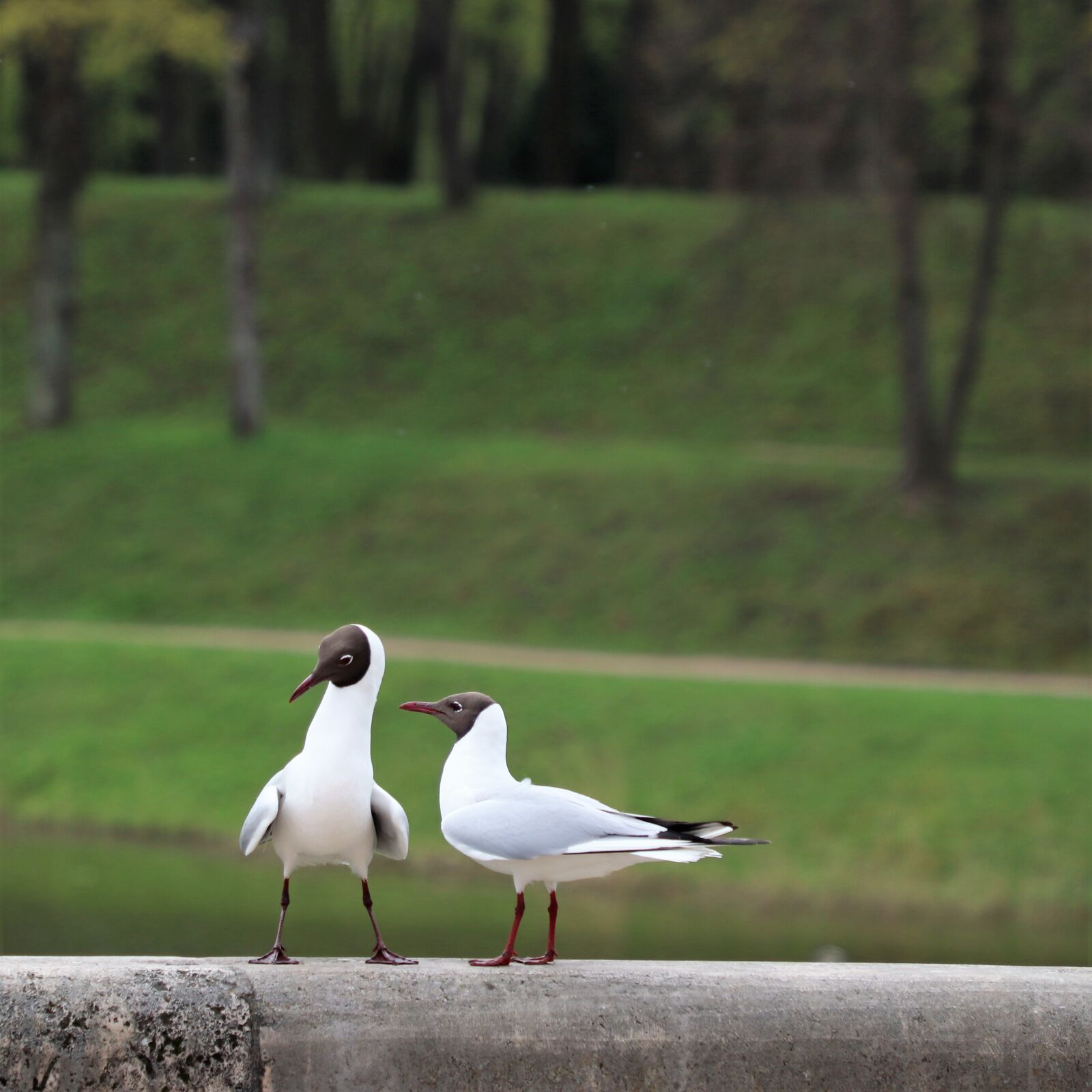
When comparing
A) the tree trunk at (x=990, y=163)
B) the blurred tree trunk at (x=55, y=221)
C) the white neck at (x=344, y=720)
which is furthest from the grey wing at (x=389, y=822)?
the blurred tree trunk at (x=55, y=221)

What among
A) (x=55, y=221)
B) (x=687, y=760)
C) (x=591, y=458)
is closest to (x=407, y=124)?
(x=55, y=221)

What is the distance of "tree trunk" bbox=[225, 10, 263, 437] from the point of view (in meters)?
19.1

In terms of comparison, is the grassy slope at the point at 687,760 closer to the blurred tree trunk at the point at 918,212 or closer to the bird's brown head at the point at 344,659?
the blurred tree trunk at the point at 918,212

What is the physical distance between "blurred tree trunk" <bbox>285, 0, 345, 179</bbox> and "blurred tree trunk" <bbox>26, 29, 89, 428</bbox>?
10083 millimetres

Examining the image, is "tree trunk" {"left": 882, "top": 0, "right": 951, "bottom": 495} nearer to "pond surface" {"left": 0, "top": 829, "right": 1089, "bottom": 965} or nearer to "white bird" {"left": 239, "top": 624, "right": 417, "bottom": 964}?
"pond surface" {"left": 0, "top": 829, "right": 1089, "bottom": 965}

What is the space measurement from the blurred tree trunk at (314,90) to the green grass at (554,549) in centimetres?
1279

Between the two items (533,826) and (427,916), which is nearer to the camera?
(533,826)

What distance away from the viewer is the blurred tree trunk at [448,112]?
84.1 feet

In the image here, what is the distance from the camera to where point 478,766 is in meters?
3.23

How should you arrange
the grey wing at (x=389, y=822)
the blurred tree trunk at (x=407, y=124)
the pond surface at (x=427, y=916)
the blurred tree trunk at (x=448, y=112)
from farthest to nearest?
the blurred tree trunk at (x=407, y=124) → the blurred tree trunk at (x=448, y=112) → the pond surface at (x=427, y=916) → the grey wing at (x=389, y=822)

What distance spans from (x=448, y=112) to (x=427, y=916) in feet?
63.5

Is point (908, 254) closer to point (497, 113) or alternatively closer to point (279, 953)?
point (279, 953)

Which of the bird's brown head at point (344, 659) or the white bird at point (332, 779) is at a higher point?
the bird's brown head at point (344, 659)

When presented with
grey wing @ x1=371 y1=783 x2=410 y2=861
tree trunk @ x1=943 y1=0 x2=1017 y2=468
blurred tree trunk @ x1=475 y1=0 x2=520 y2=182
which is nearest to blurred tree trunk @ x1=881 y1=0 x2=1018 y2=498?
tree trunk @ x1=943 y1=0 x2=1017 y2=468
